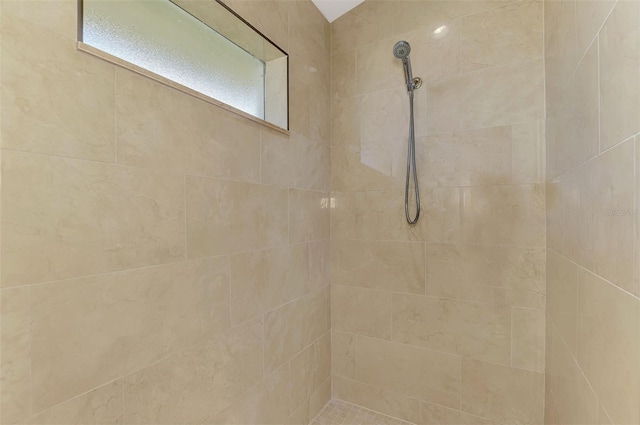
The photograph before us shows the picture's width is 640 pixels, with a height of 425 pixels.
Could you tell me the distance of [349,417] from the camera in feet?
5.98

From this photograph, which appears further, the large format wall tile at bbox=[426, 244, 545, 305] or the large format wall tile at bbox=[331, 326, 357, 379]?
the large format wall tile at bbox=[331, 326, 357, 379]

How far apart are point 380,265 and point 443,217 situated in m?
0.46

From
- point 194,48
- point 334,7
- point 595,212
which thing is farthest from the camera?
point 334,7

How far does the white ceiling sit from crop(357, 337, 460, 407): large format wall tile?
2010mm

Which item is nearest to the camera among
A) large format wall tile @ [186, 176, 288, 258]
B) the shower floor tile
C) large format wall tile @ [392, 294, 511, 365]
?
large format wall tile @ [186, 176, 288, 258]

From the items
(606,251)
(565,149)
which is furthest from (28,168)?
(565,149)

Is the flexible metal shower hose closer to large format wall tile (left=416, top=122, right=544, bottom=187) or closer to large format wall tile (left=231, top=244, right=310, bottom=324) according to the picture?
large format wall tile (left=416, top=122, right=544, bottom=187)

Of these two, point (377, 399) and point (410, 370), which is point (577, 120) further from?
point (377, 399)

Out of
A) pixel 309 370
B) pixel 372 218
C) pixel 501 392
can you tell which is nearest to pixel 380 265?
pixel 372 218

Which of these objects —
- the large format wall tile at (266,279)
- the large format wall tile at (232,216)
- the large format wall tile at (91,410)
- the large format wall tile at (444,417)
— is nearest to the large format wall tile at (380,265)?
the large format wall tile at (266,279)

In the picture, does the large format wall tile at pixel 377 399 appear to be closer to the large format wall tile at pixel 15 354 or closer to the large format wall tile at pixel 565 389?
the large format wall tile at pixel 565 389

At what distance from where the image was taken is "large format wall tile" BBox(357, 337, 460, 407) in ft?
5.51

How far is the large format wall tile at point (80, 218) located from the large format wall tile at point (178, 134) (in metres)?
0.07

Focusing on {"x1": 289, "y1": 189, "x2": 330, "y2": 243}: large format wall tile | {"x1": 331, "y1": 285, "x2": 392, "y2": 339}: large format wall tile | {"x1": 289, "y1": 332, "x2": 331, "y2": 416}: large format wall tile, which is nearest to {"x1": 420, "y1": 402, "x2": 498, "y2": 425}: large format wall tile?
{"x1": 331, "y1": 285, "x2": 392, "y2": 339}: large format wall tile
